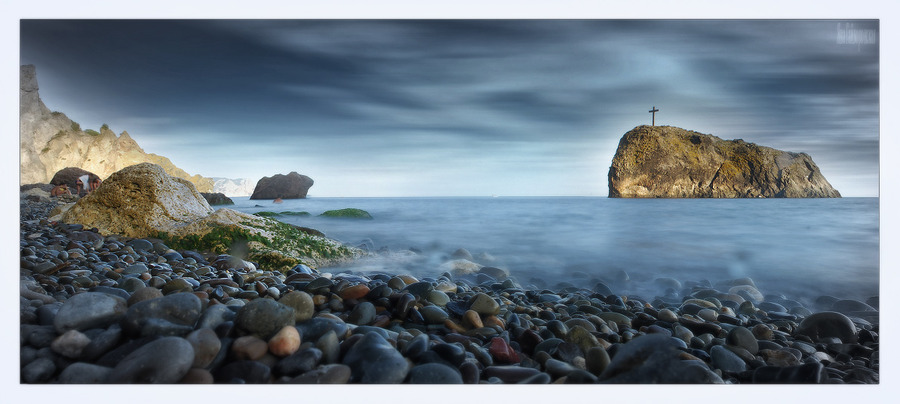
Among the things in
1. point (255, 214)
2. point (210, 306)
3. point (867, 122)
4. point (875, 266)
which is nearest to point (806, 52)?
point (867, 122)

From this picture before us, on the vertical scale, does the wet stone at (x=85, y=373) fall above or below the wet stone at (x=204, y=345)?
below

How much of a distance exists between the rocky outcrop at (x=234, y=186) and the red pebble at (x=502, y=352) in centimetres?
253

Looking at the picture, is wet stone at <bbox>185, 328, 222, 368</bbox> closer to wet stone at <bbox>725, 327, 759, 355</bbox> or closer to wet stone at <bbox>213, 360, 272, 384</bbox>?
wet stone at <bbox>213, 360, 272, 384</bbox>

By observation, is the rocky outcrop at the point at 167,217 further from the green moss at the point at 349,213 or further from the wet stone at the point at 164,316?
the wet stone at the point at 164,316

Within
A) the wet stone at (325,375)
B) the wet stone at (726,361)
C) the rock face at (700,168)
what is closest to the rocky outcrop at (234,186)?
A: the wet stone at (325,375)

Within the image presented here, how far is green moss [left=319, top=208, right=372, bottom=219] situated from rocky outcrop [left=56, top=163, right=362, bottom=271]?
0.55m

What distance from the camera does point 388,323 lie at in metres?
2.40

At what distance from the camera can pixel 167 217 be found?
4082mm

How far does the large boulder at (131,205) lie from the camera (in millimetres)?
3893

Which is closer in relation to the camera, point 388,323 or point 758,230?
point 388,323

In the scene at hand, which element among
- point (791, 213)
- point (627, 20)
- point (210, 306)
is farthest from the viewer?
point (791, 213)

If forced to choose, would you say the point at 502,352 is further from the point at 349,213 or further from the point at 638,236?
the point at 349,213

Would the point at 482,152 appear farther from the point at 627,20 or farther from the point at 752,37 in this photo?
the point at 752,37

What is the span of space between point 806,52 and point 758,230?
1.46 meters
